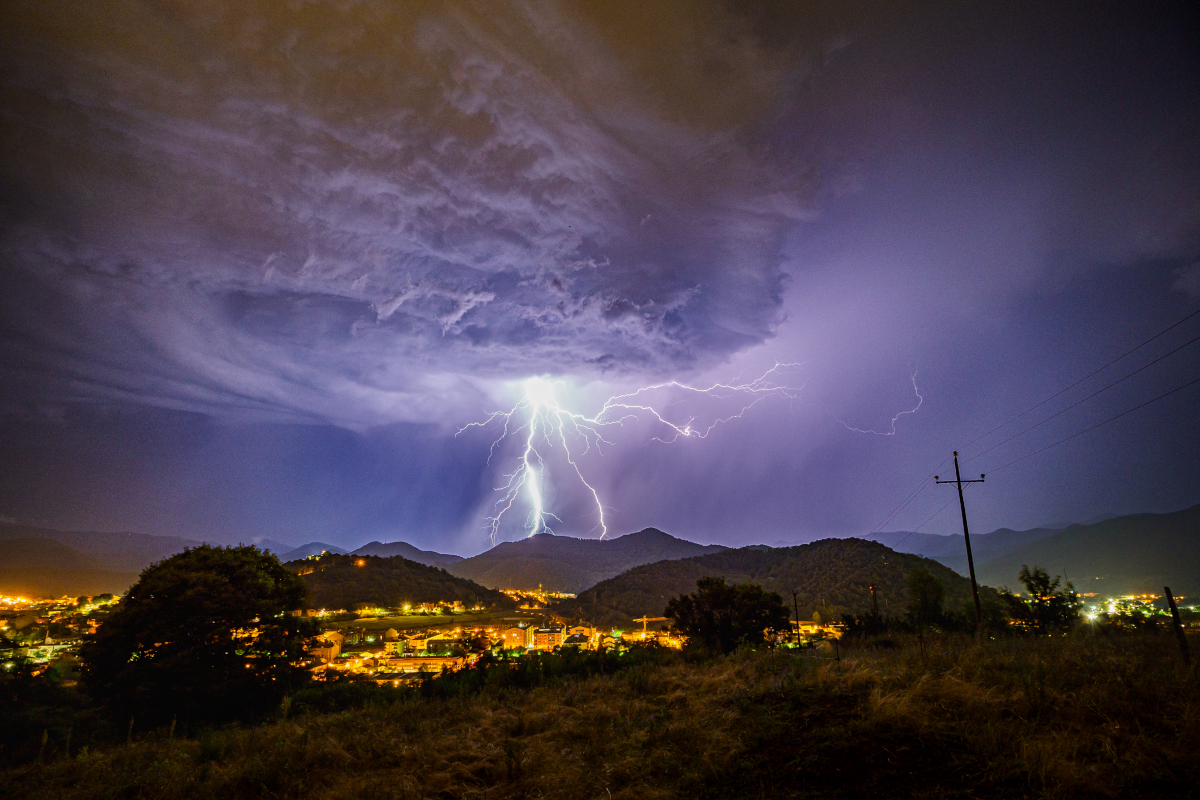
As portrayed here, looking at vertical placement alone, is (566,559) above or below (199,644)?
below

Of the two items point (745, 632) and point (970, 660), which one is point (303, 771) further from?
point (745, 632)

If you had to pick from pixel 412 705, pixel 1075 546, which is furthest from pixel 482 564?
pixel 1075 546

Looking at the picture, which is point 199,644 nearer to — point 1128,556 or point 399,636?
point 399,636

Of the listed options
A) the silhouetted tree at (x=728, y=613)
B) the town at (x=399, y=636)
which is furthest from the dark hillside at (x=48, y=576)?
the silhouetted tree at (x=728, y=613)

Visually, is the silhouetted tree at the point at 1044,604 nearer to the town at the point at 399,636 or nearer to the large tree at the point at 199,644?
the town at the point at 399,636

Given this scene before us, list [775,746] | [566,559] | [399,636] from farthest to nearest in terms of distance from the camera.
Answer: [566,559] < [399,636] < [775,746]

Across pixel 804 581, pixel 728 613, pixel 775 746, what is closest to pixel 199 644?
pixel 775 746
